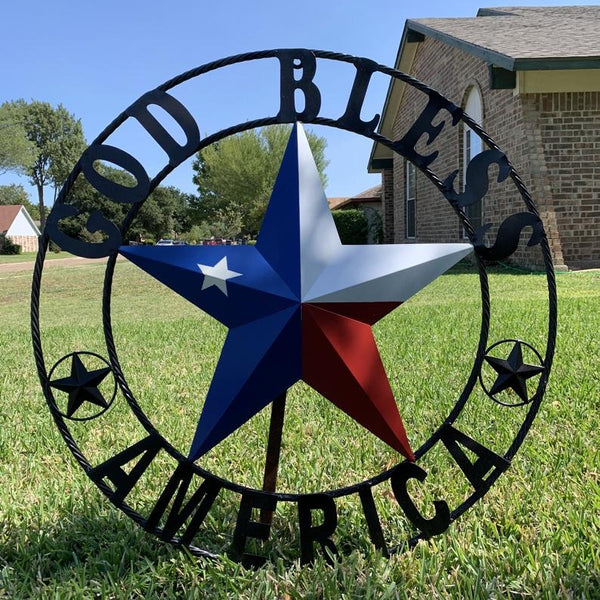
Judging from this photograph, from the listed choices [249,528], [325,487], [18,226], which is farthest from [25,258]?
[249,528]

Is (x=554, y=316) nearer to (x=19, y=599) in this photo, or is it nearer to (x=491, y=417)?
(x=491, y=417)

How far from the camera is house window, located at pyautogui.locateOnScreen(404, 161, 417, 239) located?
1641 centimetres

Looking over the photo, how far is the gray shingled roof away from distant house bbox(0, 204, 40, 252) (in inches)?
1968

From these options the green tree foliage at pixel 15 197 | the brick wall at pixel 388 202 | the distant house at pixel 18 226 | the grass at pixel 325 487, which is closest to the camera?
the grass at pixel 325 487

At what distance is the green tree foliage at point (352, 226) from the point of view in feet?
78.3

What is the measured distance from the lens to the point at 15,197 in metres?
71.4

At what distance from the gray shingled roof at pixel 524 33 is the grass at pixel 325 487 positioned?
6296mm

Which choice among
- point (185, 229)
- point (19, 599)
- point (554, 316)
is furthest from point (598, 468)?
point (185, 229)

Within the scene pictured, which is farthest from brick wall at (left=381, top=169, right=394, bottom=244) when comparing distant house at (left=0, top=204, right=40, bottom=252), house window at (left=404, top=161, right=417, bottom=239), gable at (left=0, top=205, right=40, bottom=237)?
gable at (left=0, top=205, right=40, bottom=237)

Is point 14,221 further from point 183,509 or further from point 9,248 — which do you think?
point 183,509

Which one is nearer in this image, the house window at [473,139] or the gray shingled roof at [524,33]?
the gray shingled roof at [524,33]

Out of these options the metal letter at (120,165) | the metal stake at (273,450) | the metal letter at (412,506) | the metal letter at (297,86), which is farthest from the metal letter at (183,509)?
the metal letter at (297,86)

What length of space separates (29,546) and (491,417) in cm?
223

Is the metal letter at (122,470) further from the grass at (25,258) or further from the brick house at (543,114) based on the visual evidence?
the grass at (25,258)
